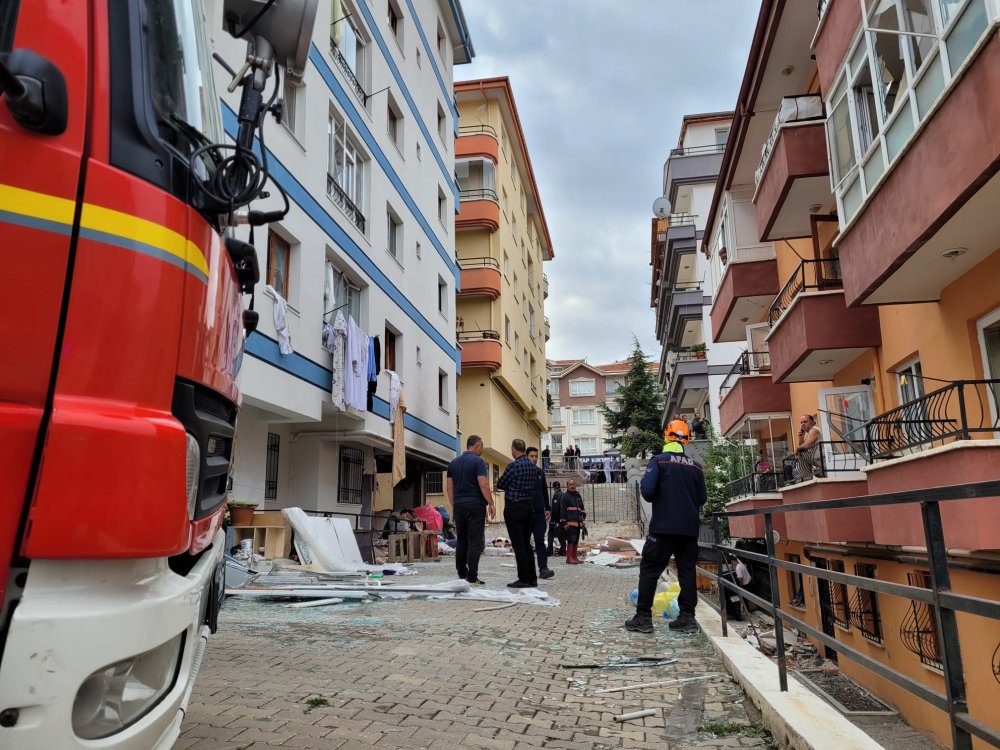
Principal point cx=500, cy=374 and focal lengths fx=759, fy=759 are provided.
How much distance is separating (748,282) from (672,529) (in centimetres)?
1167

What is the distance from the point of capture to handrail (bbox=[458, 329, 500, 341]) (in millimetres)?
30875

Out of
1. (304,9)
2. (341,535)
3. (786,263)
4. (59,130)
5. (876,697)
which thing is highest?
(786,263)

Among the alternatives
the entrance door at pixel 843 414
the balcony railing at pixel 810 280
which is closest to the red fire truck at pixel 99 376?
the balcony railing at pixel 810 280

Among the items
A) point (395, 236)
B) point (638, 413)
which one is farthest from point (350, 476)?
point (638, 413)

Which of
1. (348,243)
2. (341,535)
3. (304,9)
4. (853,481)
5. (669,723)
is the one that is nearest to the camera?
(304,9)

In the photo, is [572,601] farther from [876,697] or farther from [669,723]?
[876,697]

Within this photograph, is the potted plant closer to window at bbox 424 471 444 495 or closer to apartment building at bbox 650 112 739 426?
window at bbox 424 471 444 495

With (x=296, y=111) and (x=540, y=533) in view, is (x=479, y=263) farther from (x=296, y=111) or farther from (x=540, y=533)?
(x=540, y=533)

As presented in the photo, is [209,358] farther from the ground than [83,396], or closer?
farther from the ground

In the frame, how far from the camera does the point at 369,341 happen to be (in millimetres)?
16266

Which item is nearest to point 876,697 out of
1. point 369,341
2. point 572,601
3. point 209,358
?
point 572,601

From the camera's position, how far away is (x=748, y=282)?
1705 cm

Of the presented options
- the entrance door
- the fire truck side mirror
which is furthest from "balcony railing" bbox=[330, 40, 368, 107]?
the fire truck side mirror

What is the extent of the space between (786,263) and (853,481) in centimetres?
654
